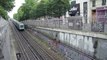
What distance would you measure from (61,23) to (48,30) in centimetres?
586

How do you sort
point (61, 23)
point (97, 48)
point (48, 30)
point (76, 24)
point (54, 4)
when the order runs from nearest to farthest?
point (97, 48)
point (76, 24)
point (61, 23)
point (48, 30)
point (54, 4)

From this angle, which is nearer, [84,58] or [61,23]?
[84,58]

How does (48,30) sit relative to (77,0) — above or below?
below

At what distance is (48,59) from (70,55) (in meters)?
2.76

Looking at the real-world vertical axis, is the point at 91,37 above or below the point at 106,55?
above

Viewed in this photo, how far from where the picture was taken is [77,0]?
42312 millimetres

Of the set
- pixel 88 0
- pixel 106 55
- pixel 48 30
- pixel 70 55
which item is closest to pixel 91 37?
pixel 106 55

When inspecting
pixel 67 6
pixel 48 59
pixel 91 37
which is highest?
pixel 67 6

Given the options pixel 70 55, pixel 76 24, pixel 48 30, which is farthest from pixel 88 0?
pixel 70 55

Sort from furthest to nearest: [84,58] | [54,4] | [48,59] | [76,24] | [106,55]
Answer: [54,4] → [76,24] → [48,59] → [84,58] → [106,55]

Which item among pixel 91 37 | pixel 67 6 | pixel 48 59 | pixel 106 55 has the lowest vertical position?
pixel 48 59

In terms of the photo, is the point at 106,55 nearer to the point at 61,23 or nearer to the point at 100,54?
the point at 100,54

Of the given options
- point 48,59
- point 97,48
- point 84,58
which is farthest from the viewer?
point 48,59

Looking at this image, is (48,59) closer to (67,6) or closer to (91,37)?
(91,37)
